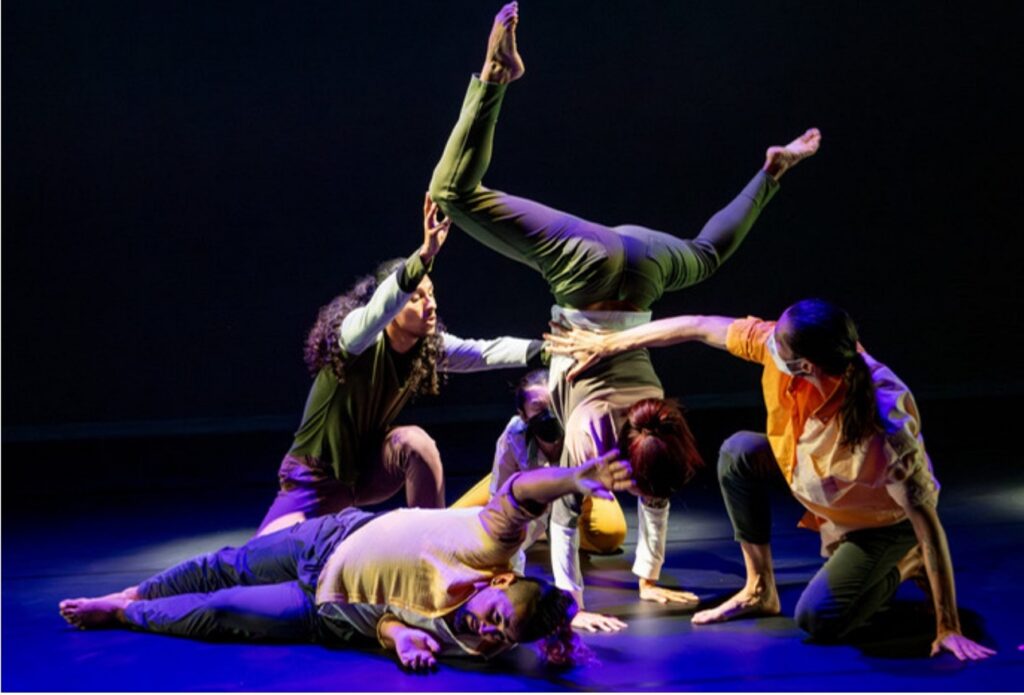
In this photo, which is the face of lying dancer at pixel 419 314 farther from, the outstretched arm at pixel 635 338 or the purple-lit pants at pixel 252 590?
the purple-lit pants at pixel 252 590

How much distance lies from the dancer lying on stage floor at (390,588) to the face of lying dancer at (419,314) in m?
0.63

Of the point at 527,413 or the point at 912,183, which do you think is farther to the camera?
the point at 912,183

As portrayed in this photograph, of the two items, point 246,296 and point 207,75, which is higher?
point 207,75

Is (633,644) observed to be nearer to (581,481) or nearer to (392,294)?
(581,481)

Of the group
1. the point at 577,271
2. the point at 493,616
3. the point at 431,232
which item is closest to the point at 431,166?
the point at 431,232

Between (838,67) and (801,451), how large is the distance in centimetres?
349

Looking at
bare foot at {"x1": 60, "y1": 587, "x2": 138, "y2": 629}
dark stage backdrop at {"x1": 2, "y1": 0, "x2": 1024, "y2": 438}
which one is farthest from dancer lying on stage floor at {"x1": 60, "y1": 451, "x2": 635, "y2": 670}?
dark stage backdrop at {"x1": 2, "y1": 0, "x2": 1024, "y2": 438}

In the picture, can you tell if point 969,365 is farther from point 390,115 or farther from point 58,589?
point 58,589

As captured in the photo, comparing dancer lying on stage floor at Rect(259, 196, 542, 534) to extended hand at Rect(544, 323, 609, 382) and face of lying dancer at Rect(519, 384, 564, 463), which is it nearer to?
face of lying dancer at Rect(519, 384, 564, 463)

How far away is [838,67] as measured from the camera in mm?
6074

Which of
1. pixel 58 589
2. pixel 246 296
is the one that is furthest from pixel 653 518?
pixel 246 296

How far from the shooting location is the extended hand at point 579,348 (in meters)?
3.30

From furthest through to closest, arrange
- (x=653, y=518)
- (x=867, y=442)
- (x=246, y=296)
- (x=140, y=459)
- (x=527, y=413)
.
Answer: (x=246, y=296) < (x=140, y=459) < (x=527, y=413) < (x=653, y=518) < (x=867, y=442)

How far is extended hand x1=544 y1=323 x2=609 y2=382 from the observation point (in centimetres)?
330
